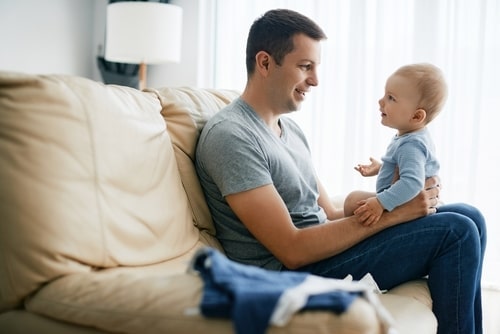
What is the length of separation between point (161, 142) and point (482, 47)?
196cm

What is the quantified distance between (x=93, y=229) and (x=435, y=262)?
890mm

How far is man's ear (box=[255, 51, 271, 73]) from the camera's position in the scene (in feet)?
6.00

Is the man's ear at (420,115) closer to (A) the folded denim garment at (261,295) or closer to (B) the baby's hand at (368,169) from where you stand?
(B) the baby's hand at (368,169)

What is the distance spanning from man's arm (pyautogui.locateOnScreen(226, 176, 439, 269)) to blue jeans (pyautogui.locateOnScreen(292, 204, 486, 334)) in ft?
0.12

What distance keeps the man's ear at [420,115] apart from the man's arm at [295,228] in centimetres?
24

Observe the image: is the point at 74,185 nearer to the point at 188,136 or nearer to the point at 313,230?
the point at 188,136

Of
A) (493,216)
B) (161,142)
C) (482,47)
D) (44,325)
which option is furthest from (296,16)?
(493,216)

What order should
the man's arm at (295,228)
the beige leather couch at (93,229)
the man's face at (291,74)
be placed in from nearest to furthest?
the beige leather couch at (93,229) → the man's arm at (295,228) → the man's face at (291,74)

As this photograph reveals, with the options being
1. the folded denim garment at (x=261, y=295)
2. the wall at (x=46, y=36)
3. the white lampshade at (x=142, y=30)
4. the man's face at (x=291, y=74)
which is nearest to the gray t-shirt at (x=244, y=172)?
the man's face at (x=291, y=74)

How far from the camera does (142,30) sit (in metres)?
3.11

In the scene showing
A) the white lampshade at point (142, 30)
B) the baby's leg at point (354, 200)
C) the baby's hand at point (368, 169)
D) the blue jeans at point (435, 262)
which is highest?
the white lampshade at point (142, 30)

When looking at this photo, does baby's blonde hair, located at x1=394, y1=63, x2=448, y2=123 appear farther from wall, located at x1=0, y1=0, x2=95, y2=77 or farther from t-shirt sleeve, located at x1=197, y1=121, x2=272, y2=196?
wall, located at x1=0, y1=0, x2=95, y2=77

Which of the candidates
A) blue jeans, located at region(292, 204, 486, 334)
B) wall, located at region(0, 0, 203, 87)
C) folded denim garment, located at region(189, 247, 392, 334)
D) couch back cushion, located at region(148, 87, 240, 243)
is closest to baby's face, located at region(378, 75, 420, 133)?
blue jeans, located at region(292, 204, 486, 334)

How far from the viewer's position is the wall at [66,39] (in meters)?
3.59
